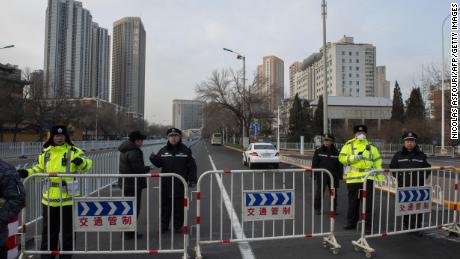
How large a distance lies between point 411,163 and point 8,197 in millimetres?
6311

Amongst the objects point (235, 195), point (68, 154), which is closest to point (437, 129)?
point (235, 195)

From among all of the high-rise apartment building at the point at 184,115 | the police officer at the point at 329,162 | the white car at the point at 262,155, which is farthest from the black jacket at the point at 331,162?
the high-rise apartment building at the point at 184,115

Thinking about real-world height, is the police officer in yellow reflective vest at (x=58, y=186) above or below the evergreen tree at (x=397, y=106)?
below

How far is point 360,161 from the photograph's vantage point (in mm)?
6898

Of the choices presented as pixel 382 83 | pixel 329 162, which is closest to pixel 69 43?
pixel 329 162

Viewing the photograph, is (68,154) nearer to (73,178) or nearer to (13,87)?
(73,178)

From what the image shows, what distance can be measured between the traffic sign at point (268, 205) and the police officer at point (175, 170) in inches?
54.8

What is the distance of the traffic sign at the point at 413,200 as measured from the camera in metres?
6.35

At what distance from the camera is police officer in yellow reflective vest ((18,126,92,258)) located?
5.09m

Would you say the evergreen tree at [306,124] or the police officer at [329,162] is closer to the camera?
the police officer at [329,162]

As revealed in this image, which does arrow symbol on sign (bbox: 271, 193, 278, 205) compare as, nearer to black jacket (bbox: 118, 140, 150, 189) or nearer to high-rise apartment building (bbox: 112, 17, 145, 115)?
black jacket (bbox: 118, 140, 150, 189)

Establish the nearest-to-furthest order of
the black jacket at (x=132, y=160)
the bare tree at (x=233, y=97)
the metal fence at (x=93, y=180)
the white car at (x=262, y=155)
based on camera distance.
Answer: the black jacket at (x=132, y=160) < the metal fence at (x=93, y=180) < the white car at (x=262, y=155) < the bare tree at (x=233, y=97)

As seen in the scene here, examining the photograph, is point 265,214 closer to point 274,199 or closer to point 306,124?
point 274,199

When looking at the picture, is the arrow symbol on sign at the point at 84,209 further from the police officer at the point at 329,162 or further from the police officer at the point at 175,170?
the police officer at the point at 329,162
